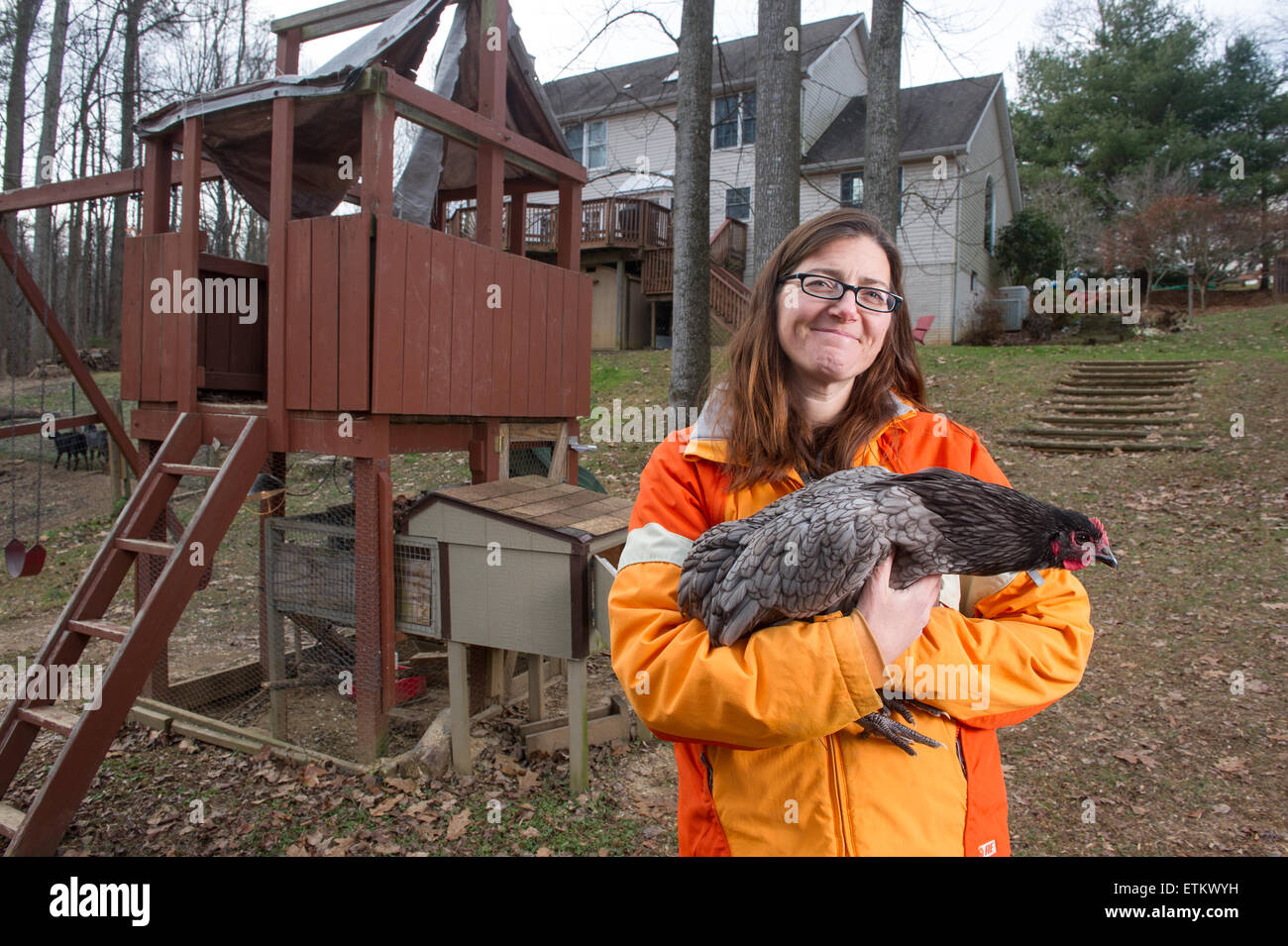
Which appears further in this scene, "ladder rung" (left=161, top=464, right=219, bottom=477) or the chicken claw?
"ladder rung" (left=161, top=464, right=219, bottom=477)

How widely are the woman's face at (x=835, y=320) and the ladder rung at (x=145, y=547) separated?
3.64 meters

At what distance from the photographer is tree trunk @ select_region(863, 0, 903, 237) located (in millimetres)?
8812

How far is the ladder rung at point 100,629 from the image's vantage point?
3.82 m

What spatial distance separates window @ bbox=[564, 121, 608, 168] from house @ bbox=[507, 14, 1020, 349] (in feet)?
0.14

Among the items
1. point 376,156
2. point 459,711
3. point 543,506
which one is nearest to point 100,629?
point 459,711

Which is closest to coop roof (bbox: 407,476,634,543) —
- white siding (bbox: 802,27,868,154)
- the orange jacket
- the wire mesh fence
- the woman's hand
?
the wire mesh fence

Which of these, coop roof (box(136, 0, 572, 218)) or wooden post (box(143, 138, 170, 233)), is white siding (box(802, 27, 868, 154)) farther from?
wooden post (box(143, 138, 170, 233))

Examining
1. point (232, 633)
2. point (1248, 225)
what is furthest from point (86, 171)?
point (1248, 225)

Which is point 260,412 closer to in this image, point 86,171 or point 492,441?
point 492,441

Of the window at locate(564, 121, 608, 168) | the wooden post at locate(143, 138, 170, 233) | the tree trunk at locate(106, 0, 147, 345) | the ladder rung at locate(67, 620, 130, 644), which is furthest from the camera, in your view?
the window at locate(564, 121, 608, 168)

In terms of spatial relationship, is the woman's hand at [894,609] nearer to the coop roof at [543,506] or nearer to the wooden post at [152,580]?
the coop roof at [543,506]

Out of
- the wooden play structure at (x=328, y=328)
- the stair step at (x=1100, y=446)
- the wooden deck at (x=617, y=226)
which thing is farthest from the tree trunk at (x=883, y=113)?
the wooden deck at (x=617, y=226)

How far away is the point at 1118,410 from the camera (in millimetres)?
11062

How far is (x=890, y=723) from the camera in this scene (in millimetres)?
1570
